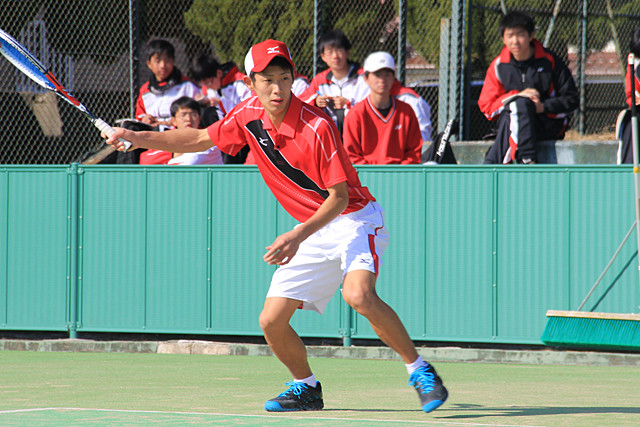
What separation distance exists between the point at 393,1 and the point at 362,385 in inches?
439

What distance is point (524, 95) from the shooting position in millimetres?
10789

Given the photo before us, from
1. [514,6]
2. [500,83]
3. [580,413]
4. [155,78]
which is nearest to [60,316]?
[155,78]

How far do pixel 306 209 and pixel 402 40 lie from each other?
21.9 feet

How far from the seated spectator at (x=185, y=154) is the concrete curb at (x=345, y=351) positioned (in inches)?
74.1

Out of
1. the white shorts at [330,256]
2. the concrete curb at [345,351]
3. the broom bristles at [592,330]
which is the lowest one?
the concrete curb at [345,351]

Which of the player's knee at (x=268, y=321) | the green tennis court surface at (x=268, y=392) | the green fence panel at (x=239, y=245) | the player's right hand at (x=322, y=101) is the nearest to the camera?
the green tennis court surface at (x=268, y=392)

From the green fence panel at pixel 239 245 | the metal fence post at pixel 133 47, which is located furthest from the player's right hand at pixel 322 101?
the metal fence post at pixel 133 47

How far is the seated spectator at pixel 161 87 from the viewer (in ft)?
39.6

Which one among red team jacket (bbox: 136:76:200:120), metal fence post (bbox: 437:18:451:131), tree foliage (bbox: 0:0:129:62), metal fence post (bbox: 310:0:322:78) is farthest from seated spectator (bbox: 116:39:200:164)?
metal fence post (bbox: 437:18:451:131)

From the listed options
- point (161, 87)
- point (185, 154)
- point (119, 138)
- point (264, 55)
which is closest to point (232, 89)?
point (161, 87)

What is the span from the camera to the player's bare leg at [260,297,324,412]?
20.3 ft

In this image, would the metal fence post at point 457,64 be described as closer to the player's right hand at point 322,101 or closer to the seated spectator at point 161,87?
the player's right hand at point 322,101

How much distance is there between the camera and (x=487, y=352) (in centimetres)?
953

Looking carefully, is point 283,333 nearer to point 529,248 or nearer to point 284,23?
point 529,248
